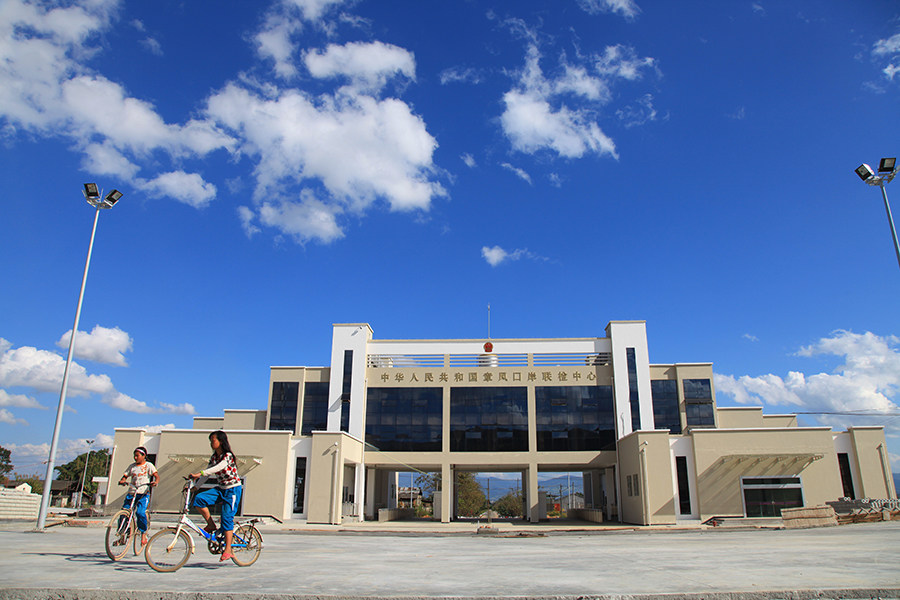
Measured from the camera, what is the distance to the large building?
30.4 m

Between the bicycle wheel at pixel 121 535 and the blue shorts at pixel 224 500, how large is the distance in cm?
179

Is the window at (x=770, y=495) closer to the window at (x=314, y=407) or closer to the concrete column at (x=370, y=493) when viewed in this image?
the concrete column at (x=370, y=493)

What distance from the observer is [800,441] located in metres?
29.0

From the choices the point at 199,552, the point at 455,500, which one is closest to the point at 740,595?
the point at 199,552

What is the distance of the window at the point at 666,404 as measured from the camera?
37.7 m

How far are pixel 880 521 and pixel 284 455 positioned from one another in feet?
86.6

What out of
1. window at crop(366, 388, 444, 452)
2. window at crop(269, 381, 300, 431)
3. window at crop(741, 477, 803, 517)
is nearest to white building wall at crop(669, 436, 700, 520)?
window at crop(741, 477, 803, 517)

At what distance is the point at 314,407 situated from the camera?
129 ft

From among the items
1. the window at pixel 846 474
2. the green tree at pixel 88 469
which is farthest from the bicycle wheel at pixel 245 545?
the green tree at pixel 88 469

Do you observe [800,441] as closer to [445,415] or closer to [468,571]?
[445,415]

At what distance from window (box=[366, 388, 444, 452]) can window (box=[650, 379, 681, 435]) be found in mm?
13830

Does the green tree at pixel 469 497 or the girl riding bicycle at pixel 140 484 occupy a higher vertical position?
the girl riding bicycle at pixel 140 484

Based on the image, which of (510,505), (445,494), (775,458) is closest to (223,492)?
(775,458)

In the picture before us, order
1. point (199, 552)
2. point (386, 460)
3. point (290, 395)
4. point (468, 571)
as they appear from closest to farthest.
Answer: point (468, 571) < point (199, 552) < point (386, 460) < point (290, 395)
